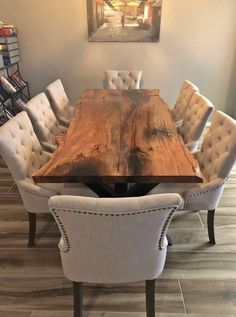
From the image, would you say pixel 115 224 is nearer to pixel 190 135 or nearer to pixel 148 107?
pixel 190 135

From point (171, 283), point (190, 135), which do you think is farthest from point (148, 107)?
point (171, 283)

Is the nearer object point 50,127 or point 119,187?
point 119,187

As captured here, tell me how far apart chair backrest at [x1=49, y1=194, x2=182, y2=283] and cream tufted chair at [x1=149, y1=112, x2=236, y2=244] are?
0.63 meters

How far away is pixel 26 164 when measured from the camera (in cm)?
174

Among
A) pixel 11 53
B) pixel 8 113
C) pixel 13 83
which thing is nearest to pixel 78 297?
pixel 8 113

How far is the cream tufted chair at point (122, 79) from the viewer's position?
3.59 metres

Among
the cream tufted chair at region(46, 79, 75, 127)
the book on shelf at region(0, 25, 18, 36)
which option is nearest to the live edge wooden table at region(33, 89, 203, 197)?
the cream tufted chair at region(46, 79, 75, 127)

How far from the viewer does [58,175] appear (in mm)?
1365

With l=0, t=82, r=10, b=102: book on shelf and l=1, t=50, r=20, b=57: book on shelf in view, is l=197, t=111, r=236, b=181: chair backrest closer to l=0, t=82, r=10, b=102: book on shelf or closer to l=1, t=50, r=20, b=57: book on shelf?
l=0, t=82, r=10, b=102: book on shelf

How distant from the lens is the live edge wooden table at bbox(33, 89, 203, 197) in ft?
4.51

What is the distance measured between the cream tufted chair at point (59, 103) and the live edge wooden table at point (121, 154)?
1.51 feet

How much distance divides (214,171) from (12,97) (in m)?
2.78

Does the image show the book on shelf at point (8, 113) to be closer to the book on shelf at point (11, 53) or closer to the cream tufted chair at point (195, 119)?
the book on shelf at point (11, 53)

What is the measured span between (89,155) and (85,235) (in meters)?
0.62
